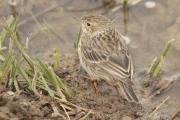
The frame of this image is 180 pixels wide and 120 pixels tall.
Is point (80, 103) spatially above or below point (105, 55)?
below

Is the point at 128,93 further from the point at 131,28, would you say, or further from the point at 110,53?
the point at 131,28

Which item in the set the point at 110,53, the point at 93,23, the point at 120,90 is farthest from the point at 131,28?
the point at 120,90

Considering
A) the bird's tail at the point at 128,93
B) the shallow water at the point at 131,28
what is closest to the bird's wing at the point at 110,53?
the bird's tail at the point at 128,93

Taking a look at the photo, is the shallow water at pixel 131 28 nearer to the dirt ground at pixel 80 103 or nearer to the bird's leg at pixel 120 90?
the dirt ground at pixel 80 103

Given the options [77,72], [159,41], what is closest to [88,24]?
[77,72]

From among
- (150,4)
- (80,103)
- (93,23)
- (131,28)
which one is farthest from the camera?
(150,4)

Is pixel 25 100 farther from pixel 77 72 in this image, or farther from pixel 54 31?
pixel 54 31
